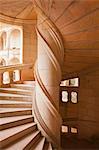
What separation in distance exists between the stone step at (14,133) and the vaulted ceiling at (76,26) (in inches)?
67.9

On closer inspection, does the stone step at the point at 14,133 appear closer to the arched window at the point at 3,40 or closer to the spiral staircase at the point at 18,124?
the spiral staircase at the point at 18,124

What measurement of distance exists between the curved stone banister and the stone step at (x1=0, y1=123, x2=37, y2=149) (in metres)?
0.30

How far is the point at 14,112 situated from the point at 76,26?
80.9 inches

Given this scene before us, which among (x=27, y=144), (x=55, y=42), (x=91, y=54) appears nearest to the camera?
(x=27, y=144)

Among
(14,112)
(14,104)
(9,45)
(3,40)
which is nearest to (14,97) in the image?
(14,104)

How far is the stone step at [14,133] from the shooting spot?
11.2ft

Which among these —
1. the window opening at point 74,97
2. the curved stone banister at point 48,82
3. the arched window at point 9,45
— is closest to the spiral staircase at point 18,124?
the curved stone banister at point 48,82

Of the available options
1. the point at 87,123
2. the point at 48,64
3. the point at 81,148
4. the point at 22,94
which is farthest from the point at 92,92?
the point at 48,64

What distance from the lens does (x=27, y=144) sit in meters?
3.62

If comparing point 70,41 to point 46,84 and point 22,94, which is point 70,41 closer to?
point 46,84

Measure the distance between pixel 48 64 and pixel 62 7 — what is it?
123 cm

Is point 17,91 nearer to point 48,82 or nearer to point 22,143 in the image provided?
point 48,82

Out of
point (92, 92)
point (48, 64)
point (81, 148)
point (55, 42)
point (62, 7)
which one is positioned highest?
point (62, 7)

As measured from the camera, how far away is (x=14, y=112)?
4.58 m
